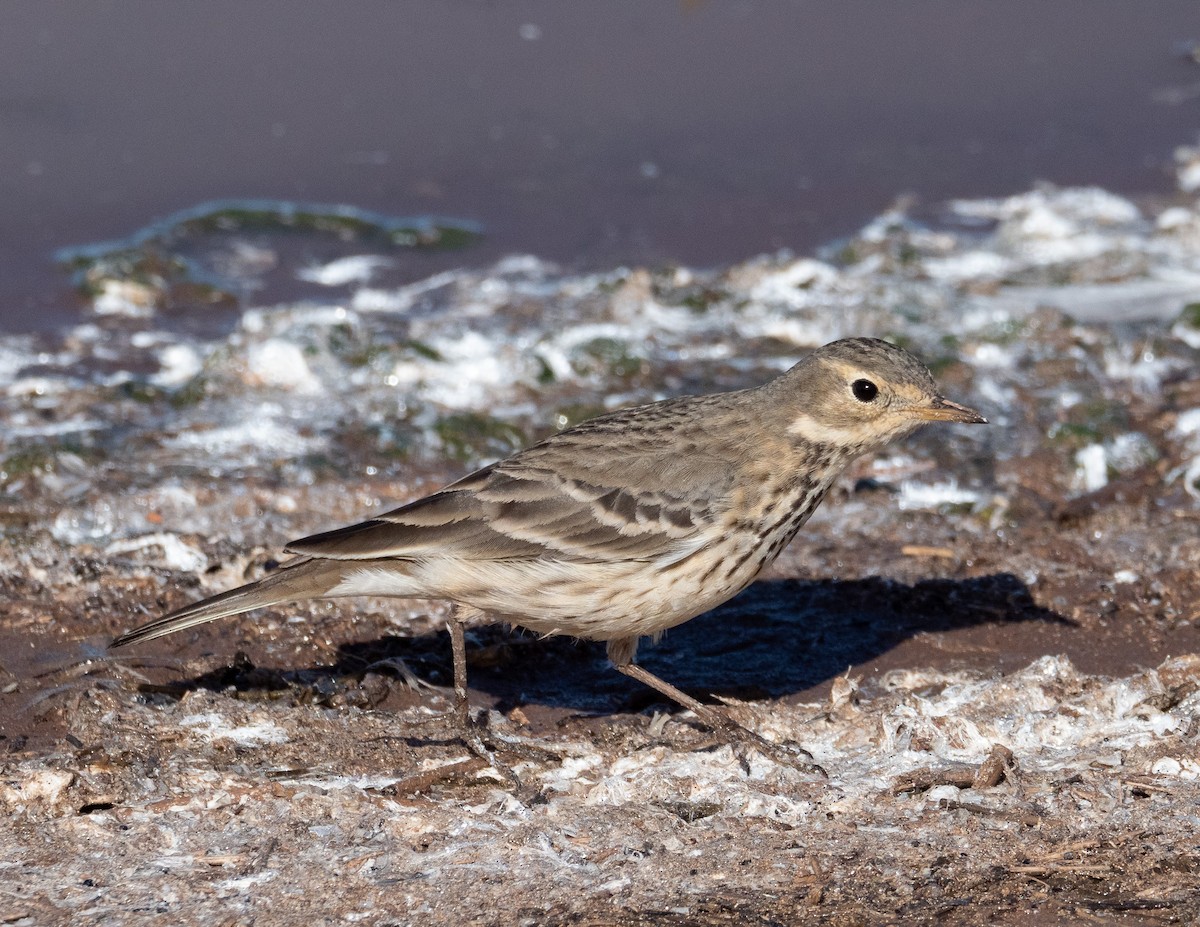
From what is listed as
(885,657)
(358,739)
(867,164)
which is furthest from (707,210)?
(358,739)

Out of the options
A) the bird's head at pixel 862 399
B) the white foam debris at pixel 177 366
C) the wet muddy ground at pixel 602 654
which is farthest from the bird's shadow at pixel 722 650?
the white foam debris at pixel 177 366

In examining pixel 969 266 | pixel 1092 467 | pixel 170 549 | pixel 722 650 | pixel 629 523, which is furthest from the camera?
pixel 969 266

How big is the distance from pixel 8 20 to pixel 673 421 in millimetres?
10421

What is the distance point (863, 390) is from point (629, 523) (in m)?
1.06

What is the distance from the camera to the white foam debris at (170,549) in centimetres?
658

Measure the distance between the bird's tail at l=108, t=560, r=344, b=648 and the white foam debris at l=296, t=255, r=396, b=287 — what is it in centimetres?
550

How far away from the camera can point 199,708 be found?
17.7ft

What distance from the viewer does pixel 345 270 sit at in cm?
1081

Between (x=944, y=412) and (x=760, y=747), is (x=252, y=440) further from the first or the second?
(x=944, y=412)

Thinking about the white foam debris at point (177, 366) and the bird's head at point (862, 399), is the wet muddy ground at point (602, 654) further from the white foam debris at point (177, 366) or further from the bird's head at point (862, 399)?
the bird's head at point (862, 399)

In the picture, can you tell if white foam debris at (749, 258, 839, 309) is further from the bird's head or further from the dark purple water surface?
the bird's head

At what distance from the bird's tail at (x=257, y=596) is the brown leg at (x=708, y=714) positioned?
1186 millimetres

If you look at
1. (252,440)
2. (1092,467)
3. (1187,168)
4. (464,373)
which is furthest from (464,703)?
(1187,168)

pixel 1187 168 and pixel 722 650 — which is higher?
pixel 1187 168
